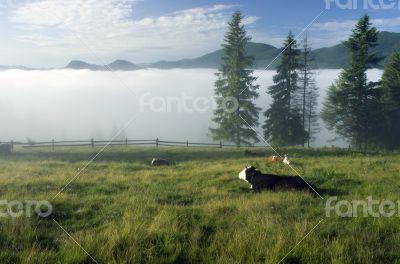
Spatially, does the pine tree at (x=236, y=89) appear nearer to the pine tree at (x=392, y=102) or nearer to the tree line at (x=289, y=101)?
the tree line at (x=289, y=101)

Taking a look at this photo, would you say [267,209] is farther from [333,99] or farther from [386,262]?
[333,99]

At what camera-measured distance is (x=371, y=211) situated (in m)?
8.55

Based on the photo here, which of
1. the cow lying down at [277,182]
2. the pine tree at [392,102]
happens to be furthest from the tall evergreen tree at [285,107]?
the cow lying down at [277,182]

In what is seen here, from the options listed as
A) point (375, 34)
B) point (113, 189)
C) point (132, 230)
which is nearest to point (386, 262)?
point (132, 230)

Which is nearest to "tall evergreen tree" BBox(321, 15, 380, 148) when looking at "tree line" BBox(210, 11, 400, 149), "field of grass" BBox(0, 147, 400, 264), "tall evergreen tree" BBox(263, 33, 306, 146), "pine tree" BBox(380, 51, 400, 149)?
"tree line" BBox(210, 11, 400, 149)

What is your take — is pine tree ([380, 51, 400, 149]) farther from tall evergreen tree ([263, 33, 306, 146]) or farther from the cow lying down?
the cow lying down

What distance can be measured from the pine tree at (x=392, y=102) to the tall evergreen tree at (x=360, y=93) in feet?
6.84

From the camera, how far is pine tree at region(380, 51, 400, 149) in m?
44.2

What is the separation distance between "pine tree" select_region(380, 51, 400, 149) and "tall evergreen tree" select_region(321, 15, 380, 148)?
2086 millimetres

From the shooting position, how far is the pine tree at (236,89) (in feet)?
140

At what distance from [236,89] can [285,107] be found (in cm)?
→ 622

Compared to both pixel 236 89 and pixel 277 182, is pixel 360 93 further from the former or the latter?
pixel 277 182

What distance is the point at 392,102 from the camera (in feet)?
147

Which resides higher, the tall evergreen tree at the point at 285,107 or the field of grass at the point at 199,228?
the tall evergreen tree at the point at 285,107
